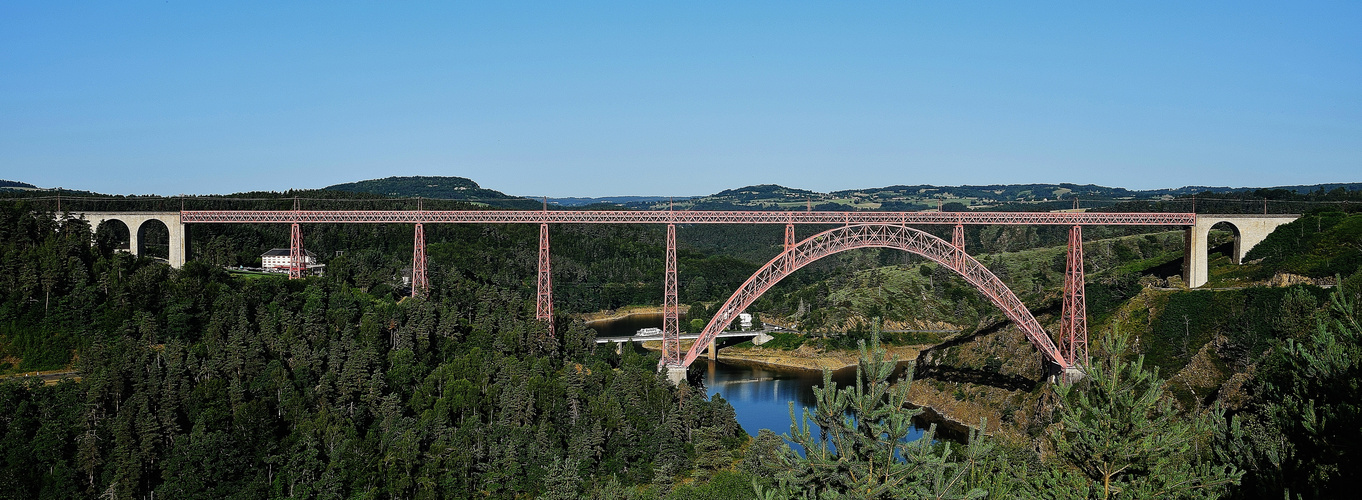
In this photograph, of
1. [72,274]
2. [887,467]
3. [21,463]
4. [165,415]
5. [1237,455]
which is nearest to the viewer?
[887,467]

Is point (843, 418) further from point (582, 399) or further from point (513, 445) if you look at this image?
point (582, 399)

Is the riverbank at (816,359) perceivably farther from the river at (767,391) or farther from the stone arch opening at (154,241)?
the stone arch opening at (154,241)

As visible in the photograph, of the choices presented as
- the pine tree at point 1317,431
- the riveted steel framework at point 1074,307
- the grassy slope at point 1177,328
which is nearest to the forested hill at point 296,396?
the grassy slope at point 1177,328

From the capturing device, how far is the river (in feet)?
162

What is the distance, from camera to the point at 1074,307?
46.7m

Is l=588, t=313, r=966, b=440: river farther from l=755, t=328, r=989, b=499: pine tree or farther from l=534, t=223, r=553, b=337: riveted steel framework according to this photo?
l=755, t=328, r=989, b=499: pine tree

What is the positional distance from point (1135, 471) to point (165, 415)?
3156 centimetres

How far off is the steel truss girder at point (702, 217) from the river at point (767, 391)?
8463 millimetres

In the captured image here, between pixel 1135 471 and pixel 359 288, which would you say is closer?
pixel 1135 471

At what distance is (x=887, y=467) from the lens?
36.3 ft

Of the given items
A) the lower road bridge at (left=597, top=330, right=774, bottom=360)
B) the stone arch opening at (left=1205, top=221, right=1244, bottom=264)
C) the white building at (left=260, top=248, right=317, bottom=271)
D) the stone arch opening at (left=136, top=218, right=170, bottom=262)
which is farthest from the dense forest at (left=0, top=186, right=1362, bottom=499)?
the lower road bridge at (left=597, top=330, right=774, bottom=360)

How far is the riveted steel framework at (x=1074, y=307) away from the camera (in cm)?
4659

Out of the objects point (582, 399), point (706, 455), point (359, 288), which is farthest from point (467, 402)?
point (359, 288)

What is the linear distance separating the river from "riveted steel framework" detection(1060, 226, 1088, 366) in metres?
6.33
